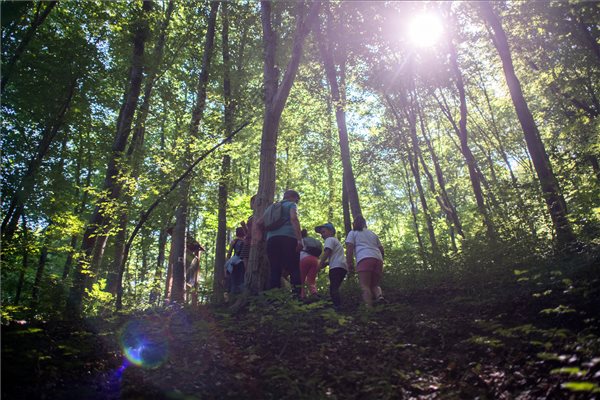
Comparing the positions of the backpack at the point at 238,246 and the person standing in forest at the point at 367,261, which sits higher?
the backpack at the point at 238,246

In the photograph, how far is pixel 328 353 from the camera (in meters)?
4.36

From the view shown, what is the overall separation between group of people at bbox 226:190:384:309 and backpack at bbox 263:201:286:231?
28 mm

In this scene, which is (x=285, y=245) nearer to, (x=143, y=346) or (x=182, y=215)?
(x=143, y=346)

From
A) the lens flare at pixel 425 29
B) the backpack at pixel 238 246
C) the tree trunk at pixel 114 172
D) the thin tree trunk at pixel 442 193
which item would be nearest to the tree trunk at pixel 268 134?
the backpack at pixel 238 246

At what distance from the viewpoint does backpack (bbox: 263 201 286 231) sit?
6.56 m

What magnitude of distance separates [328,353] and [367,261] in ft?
9.02

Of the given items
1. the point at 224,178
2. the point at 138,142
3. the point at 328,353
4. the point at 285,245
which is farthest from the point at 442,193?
the point at 328,353

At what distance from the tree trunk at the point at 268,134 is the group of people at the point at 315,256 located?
0.66 feet

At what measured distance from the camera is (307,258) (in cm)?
745

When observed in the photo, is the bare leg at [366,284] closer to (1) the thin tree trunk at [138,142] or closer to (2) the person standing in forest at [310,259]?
(2) the person standing in forest at [310,259]

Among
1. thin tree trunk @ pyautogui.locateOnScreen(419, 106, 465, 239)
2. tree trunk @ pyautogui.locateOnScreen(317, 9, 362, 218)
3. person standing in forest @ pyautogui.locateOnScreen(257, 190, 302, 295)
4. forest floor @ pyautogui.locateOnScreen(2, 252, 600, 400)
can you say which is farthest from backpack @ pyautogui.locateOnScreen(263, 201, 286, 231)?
thin tree trunk @ pyautogui.locateOnScreen(419, 106, 465, 239)

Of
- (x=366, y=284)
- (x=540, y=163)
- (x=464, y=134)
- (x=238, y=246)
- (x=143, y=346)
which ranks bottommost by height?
(x=143, y=346)

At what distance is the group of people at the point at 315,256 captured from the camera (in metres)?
6.56

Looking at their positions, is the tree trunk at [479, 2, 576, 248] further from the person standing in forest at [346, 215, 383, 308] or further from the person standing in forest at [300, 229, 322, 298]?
the person standing in forest at [300, 229, 322, 298]
